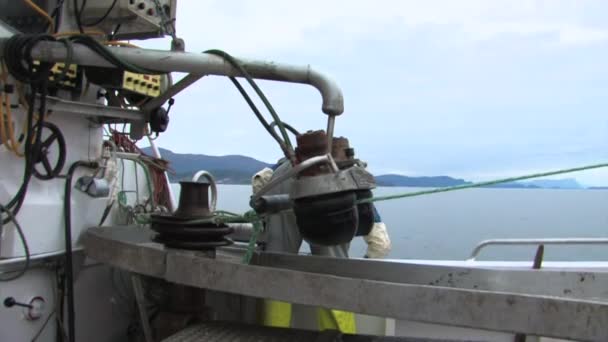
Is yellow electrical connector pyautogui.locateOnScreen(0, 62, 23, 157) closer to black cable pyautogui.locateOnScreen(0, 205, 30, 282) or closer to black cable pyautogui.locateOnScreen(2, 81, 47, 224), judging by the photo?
black cable pyautogui.locateOnScreen(2, 81, 47, 224)

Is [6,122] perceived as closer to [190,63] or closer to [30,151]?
[30,151]

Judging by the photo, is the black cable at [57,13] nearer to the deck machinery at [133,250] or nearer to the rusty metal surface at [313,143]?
the deck machinery at [133,250]

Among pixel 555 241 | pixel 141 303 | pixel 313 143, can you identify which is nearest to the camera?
pixel 313 143

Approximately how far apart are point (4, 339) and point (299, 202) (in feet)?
4.15

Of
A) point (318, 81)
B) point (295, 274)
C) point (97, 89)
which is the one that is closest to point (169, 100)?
point (97, 89)

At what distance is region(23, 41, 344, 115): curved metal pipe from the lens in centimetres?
191

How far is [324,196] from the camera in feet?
5.37

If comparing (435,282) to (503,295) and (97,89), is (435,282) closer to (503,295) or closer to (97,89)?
(503,295)

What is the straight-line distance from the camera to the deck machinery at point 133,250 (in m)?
1.43

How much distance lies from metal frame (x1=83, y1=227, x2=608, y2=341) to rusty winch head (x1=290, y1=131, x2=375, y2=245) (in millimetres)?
143

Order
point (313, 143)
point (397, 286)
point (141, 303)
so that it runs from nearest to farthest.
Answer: point (397, 286), point (313, 143), point (141, 303)

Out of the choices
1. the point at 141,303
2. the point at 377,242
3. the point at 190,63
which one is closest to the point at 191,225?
the point at 141,303

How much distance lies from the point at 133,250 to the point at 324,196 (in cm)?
73

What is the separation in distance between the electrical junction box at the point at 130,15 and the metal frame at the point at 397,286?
2.91ft
